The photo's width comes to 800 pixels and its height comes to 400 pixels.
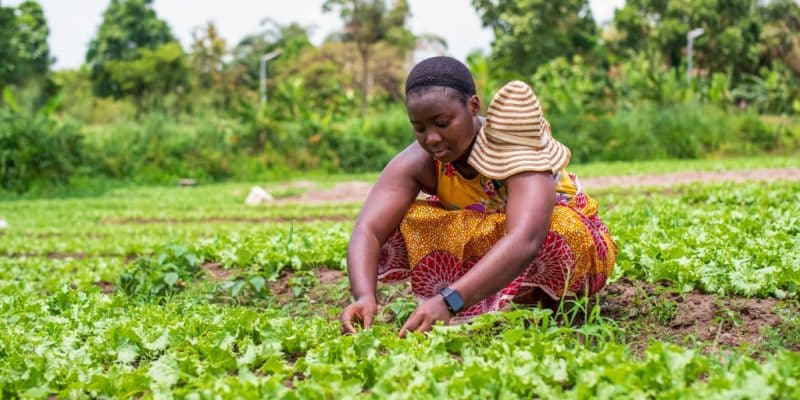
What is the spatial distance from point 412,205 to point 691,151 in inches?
818

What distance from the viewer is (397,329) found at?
3.31 metres

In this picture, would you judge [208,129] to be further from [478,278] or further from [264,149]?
[478,278]

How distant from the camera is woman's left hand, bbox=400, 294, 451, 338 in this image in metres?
2.91

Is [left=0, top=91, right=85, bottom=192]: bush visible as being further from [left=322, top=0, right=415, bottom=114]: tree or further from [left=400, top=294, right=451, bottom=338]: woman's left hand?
[left=400, top=294, right=451, bottom=338]: woman's left hand

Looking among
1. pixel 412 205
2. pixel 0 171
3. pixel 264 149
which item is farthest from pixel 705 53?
pixel 412 205

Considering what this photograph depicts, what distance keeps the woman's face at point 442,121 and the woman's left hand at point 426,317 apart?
62 cm

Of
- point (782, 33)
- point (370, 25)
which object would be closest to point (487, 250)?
point (370, 25)

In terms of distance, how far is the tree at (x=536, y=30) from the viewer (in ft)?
114

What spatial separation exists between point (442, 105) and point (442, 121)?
2.8 inches

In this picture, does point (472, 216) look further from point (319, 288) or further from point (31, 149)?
point (31, 149)

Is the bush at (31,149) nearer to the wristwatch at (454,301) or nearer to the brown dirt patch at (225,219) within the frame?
the brown dirt patch at (225,219)

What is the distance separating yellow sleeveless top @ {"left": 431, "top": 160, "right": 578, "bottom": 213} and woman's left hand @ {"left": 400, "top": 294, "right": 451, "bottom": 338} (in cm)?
69

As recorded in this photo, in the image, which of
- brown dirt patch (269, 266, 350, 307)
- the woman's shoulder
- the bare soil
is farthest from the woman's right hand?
brown dirt patch (269, 266, 350, 307)

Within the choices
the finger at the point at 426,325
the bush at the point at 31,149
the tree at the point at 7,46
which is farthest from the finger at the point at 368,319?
the tree at the point at 7,46
